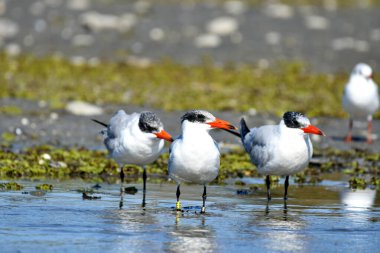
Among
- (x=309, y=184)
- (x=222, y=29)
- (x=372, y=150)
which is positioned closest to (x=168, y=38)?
(x=222, y=29)

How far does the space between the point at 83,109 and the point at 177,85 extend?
518cm

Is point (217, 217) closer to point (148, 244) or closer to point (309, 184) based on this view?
point (148, 244)

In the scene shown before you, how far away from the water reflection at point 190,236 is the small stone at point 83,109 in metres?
9.13

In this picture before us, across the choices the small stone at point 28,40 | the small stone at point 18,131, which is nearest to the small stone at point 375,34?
the small stone at point 28,40

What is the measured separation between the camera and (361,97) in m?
18.6

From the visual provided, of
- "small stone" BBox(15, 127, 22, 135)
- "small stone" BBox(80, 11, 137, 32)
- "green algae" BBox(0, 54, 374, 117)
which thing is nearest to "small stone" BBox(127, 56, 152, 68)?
"green algae" BBox(0, 54, 374, 117)

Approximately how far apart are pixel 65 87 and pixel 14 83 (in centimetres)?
137

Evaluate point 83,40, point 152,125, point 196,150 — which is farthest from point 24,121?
point 83,40

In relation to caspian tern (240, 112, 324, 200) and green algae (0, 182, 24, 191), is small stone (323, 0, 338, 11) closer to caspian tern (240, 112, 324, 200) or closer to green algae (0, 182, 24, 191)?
caspian tern (240, 112, 324, 200)

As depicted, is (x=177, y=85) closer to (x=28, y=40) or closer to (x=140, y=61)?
(x=140, y=61)

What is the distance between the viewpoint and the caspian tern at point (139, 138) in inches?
459

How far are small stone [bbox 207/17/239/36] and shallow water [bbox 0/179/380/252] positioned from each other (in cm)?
1760

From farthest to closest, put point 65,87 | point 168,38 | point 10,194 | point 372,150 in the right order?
point 168,38 < point 65,87 < point 372,150 < point 10,194

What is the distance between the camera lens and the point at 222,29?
30.2 meters
